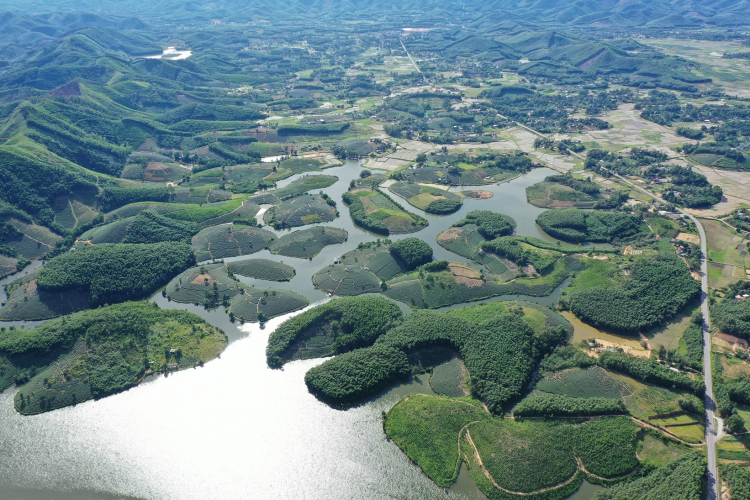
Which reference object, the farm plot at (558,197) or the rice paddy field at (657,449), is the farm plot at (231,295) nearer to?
the rice paddy field at (657,449)

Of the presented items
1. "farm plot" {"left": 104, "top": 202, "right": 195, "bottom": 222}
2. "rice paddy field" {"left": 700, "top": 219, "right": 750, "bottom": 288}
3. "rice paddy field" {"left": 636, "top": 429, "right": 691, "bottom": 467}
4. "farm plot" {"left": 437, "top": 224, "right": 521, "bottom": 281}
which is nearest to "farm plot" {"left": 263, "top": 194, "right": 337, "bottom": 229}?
"farm plot" {"left": 104, "top": 202, "right": 195, "bottom": 222}

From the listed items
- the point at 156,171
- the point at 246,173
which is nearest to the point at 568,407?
the point at 246,173

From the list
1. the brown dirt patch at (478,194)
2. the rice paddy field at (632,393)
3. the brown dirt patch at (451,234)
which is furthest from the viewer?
the brown dirt patch at (478,194)

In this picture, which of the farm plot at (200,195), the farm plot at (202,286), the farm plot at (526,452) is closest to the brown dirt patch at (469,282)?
the farm plot at (526,452)

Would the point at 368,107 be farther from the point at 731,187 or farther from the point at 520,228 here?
the point at 731,187

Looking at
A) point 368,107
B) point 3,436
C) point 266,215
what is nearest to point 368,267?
point 266,215

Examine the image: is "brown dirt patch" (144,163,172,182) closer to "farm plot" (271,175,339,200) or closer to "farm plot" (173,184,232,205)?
"farm plot" (173,184,232,205)
